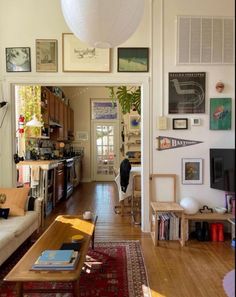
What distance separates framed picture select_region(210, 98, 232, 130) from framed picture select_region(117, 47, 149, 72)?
45.6 inches

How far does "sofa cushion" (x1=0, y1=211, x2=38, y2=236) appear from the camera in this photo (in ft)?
10.2

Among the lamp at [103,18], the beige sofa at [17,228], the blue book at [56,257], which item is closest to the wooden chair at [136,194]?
the beige sofa at [17,228]

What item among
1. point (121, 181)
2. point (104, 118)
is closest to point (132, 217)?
point (121, 181)

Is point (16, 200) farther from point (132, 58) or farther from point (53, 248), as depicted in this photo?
point (132, 58)

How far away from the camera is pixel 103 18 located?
6.86 ft

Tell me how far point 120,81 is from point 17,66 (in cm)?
151

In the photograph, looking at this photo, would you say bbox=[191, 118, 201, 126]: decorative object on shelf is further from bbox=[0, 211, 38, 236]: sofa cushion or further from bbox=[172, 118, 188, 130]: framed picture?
bbox=[0, 211, 38, 236]: sofa cushion

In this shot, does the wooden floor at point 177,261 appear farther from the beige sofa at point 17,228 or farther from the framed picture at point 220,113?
the framed picture at point 220,113

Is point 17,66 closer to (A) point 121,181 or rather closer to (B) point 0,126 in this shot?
(B) point 0,126

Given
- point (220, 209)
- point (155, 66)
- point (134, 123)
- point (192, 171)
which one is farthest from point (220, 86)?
point (134, 123)

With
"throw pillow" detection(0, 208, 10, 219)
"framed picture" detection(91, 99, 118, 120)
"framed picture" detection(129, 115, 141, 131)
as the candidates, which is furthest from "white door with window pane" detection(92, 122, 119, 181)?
"throw pillow" detection(0, 208, 10, 219)

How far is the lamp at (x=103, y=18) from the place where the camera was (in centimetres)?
205

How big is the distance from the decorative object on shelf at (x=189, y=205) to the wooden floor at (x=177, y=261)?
42cm

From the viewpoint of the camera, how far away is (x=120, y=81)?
424cm
